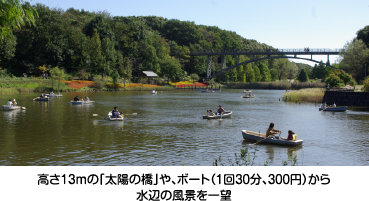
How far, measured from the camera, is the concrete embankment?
174 feet

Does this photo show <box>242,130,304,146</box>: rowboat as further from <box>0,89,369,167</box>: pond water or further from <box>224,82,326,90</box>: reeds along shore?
<box>224,82,326,90</box>: reeds along shore

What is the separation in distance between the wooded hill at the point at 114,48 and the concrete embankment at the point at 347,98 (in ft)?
221

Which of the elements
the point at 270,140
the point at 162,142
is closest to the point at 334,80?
the point at 270,140

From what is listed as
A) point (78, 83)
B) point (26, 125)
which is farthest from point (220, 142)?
point (78, 83)

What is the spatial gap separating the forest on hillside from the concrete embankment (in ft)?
186

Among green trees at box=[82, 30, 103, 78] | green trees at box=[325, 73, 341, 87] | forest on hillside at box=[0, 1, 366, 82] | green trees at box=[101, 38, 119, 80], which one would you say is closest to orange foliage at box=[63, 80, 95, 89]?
green trees at box=[82, 30, 103, 78]

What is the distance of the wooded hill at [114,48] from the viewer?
318 ft

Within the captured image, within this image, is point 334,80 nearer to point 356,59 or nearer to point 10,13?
point 356,59

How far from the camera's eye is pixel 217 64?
159750 mm

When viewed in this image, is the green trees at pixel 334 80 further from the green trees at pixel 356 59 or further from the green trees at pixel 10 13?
the green trees at pixel 10 13

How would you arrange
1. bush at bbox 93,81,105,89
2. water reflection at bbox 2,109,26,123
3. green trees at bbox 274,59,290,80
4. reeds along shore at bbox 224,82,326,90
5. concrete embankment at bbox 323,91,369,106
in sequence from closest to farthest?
water reflection at bbox 2,109,26,123, concrete embankment at bbox 323,91,369,106, bush at bbox 93,81,105,89, reeds along shore at bbox 224,82,326,90, green trees at bbox 274,59,290,80

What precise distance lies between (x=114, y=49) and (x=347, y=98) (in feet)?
267

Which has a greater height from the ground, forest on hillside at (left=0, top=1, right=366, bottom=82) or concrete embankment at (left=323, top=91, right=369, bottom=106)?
forest on hillside at (left=0, top=1, right=366, bottom=82)

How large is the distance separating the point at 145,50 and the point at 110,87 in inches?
1231
